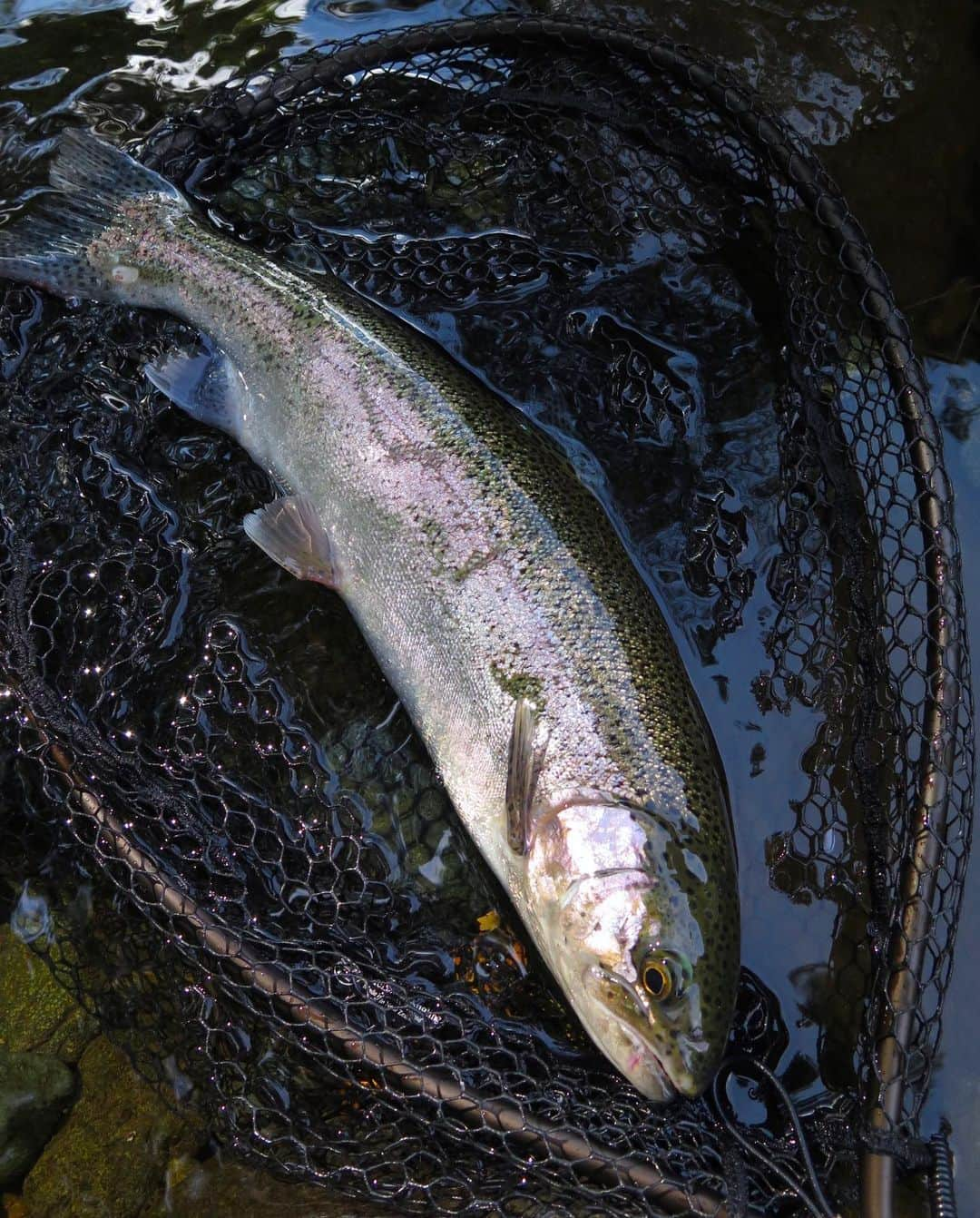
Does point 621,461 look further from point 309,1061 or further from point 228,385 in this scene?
point 309,1061

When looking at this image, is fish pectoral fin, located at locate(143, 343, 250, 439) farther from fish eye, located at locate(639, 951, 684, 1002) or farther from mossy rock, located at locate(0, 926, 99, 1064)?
fish eye, located at locate(639, 951, 684, 1002)

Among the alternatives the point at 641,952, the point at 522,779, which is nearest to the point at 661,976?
the point at 641,952

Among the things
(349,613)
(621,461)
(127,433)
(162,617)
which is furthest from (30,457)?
(621,461)

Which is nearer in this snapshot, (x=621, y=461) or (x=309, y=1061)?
(x=309, y=1061)

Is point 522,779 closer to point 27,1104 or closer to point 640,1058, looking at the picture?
point 640,1058

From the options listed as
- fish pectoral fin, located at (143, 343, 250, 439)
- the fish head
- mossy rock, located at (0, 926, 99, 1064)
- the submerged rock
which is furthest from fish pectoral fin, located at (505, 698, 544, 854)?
the submerged rock

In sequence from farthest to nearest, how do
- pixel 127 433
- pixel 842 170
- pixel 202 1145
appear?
pixel 842 170 < pixel 127 433 < pixel 202 1145
